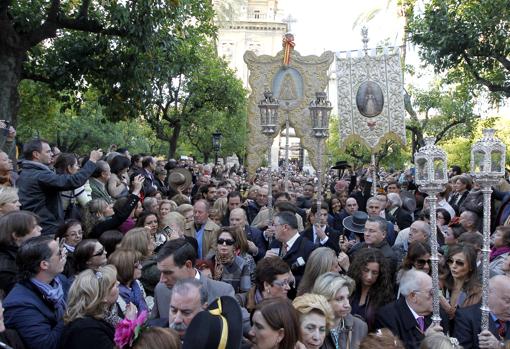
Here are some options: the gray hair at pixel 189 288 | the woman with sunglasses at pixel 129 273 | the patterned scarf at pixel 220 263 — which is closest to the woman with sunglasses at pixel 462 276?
the patterned scarf at pixel 220 263

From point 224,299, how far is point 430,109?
98.6ft

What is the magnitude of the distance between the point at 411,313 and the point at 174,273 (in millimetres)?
1994

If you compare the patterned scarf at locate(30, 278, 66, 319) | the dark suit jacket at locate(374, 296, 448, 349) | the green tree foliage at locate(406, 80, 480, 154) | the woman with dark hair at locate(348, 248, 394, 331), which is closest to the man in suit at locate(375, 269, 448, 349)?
the dark suit jacket at locate(374, 296, 448, 349)

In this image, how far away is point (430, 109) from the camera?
31.7 m

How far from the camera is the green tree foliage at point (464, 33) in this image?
14781 mm

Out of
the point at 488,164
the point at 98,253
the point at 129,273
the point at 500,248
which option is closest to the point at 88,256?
the point at 98,253

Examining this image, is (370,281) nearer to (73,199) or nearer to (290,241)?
(290,241)

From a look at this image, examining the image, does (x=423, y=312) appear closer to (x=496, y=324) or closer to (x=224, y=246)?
(x=496, y=324)

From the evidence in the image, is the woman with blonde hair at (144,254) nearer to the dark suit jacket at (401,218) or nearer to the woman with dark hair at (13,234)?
the woman with dark hair at (13,234)

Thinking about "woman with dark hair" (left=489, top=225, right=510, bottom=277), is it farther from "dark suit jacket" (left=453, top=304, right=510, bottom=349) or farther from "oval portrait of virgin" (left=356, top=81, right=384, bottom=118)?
"oval portrait of virgin" (left=356, top=81, right=384, bottom=118)

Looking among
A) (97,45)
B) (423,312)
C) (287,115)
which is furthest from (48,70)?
(423,312)

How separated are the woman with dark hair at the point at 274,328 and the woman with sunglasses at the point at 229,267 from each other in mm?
2337

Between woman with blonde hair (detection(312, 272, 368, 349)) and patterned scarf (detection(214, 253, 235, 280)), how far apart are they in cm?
149

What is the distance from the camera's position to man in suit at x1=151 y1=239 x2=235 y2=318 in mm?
4984
